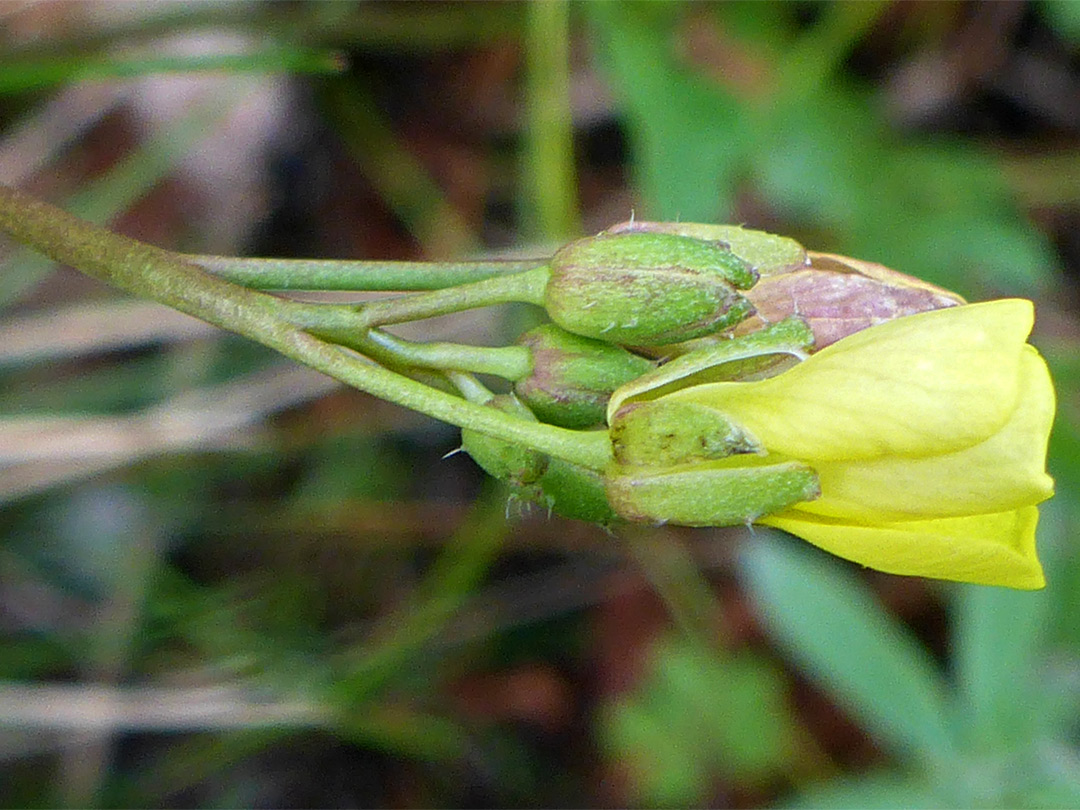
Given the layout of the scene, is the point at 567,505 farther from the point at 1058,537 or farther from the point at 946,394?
the point at 1058,537

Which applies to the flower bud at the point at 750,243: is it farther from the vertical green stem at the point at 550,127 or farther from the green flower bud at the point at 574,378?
the vertical green stem at the point at 550,127

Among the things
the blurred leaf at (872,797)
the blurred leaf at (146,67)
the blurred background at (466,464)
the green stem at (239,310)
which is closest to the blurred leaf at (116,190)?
the blurred background at (466,464)

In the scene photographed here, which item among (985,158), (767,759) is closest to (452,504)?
(767,759)

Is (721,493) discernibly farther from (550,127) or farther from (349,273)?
(550,127)

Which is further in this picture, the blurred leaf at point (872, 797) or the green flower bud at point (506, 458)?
the blurred leaf at point (872, 797)

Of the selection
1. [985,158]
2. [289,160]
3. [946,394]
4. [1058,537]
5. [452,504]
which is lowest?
[946,394]

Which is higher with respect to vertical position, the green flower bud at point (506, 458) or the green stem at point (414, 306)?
the green stem at point (414, 306)
